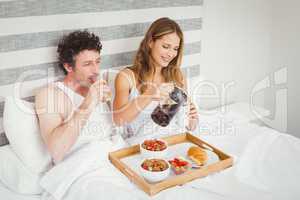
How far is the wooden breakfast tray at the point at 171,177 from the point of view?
4.53 feet

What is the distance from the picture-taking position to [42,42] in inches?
66.7

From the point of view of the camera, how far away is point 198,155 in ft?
5.15

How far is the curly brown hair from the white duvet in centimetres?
41

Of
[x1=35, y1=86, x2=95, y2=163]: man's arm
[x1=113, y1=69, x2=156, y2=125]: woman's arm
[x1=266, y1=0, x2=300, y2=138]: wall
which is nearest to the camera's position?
[x1=35, y1=86, x2=95, y2=163]: man's arm

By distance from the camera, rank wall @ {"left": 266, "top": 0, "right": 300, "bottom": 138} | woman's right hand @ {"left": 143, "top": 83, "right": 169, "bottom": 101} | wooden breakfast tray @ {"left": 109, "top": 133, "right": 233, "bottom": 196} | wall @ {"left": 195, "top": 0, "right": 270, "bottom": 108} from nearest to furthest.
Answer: wooden breakfast tray @ {"left": 109, "top": 133, "right": 233, "bottom": 196}, woman's right hand @ {"left": 143, "top": 83, "right": 169, "bottom": 101}, wall @ {"left": 195, "top": 0, "right": 270, "bottom": 108}, wall @ {"left": 266, "top": 0, "right": 300, "bottom": 138}

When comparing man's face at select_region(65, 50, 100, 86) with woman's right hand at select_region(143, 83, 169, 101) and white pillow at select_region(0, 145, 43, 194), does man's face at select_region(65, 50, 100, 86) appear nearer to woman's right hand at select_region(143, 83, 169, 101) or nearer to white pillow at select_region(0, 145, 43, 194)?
woman's right hand at select_region(143, 83, 169, 101)

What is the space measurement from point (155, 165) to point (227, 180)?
0.98ft

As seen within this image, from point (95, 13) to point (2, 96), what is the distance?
1.94 feet

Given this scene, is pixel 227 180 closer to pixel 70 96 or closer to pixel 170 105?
pixel 170 105

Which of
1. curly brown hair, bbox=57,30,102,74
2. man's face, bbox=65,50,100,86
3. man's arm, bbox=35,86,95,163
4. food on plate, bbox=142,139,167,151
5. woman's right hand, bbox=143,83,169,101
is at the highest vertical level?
curly brown hair, bbox=57,30,102,74

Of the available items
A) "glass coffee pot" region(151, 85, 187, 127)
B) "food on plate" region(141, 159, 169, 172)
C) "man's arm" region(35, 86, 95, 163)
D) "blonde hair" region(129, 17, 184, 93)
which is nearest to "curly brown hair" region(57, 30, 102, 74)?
"man's arm" region(35, 86, 95, 163)

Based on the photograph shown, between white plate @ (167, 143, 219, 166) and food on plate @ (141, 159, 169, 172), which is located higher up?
food on plate @ (141, 159, 169, 172)

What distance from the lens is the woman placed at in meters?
1.80

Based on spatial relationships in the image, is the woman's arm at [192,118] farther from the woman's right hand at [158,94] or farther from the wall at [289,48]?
the wall at [289,48]
